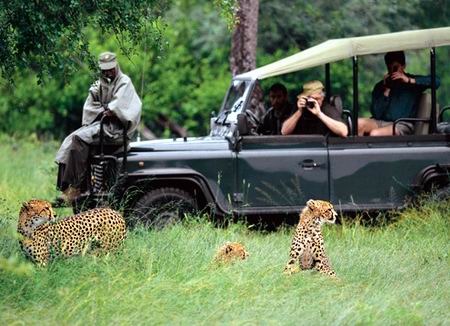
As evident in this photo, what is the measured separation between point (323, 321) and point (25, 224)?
102 inches

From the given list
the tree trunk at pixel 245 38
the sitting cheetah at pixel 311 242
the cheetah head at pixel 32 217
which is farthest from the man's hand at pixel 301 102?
the tree trunk at pixel 245 38

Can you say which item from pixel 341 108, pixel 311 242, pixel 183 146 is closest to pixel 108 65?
pixel 183 146

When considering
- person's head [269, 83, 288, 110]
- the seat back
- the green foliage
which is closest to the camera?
the green foliage

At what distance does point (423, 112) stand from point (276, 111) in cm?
147

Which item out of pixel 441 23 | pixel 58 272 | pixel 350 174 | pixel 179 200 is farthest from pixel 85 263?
pixel 441 23

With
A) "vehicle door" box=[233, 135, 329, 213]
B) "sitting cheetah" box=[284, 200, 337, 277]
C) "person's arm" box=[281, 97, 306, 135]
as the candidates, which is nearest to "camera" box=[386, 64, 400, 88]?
"person's arm" box=[281, 97, 306, 135]

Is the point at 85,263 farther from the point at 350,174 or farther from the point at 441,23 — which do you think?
the point at 441,23

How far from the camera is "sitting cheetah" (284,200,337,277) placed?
9445 millimetres

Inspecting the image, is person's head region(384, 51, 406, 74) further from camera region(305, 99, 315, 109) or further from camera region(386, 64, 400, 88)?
camera region(305, 99, 315, 109)

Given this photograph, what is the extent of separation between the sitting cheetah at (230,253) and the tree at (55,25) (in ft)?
6.14

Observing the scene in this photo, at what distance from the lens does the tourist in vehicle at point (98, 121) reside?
11.8 meters

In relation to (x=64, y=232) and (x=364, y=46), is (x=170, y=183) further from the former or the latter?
(x=64, y=232)

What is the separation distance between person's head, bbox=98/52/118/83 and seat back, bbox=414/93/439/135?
9.97 feet

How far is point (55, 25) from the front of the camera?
972 centimetres
